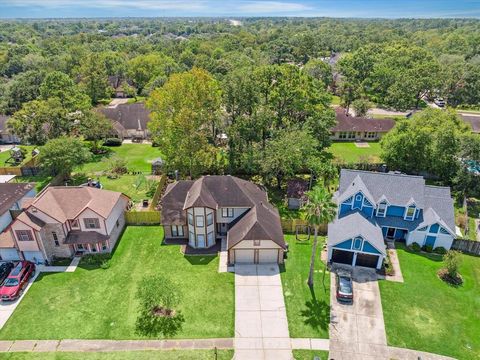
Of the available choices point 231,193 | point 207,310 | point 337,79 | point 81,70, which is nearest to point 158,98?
point 231,193

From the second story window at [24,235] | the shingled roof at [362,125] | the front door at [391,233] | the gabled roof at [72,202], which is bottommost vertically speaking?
the front door at [391,233]

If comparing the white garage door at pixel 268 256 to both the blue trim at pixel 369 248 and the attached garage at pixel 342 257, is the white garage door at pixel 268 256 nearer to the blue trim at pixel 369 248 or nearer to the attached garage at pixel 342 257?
the attached garage at pixel 342 257

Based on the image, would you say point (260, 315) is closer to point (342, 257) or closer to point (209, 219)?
point (342, 257)

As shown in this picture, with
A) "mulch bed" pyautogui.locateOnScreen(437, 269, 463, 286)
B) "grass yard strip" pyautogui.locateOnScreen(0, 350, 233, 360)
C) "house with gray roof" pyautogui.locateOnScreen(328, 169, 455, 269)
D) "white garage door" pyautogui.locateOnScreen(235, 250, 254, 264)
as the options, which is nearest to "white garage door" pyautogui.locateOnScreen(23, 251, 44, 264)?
"grass yard strip" pyautogui.locateOnScreen(0, 350, 233, 360)

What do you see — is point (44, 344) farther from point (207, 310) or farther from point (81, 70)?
point (81, 70)

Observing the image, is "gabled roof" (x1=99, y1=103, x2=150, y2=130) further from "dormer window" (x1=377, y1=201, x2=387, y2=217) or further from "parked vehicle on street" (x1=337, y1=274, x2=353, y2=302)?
"parked vehicle on street" (x1=337, y1=274, x2=353, y2=302)

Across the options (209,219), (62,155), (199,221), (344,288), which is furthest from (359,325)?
(62,155)

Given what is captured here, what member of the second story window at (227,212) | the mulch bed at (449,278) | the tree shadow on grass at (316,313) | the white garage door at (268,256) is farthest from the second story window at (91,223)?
the mulch bed at (449,278)
